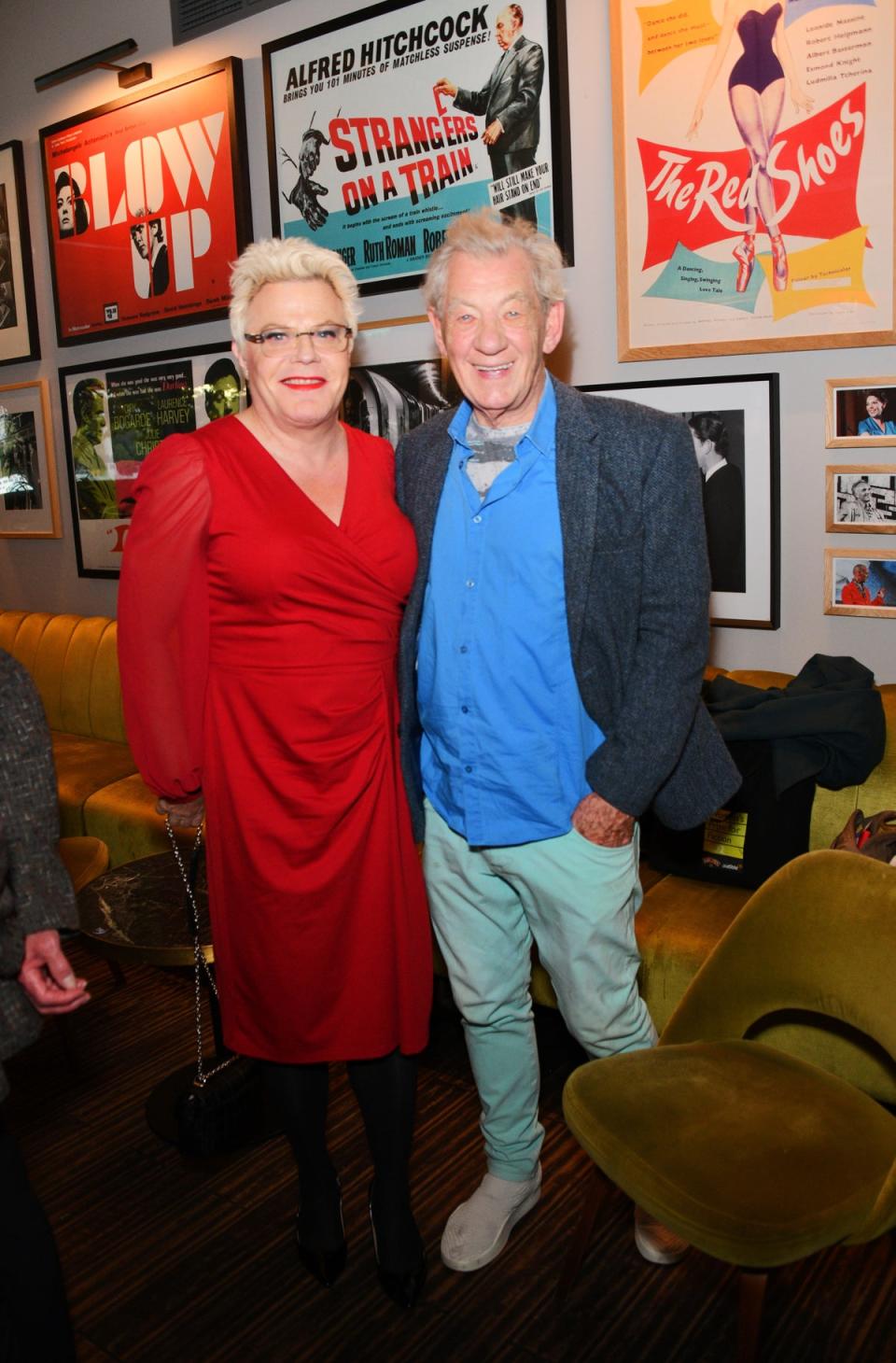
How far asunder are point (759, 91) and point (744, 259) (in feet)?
1.24

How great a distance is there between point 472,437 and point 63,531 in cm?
339

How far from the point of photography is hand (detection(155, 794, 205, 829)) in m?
1.93

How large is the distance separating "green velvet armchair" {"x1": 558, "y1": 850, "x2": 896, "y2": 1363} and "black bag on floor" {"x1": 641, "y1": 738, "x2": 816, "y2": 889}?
66 centimetres

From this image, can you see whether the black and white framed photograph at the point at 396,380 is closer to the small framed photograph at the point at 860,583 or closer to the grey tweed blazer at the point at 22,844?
the small framed photograph at the point at 860,583

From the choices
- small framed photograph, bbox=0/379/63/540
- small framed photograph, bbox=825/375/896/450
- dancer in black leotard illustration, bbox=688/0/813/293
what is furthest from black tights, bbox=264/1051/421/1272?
small framed photograph, bbox=0/379/63/540

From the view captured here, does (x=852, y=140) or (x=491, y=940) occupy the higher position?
(x=852, y=140)

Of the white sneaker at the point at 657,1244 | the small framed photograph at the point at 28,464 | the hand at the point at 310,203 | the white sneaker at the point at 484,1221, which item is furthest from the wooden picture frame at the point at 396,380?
the white sneaker at the point at 657,1244

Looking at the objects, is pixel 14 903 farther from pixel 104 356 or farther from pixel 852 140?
pixel 104 356

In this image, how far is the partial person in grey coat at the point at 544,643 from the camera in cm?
179

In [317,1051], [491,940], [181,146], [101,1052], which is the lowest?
[101,1052]

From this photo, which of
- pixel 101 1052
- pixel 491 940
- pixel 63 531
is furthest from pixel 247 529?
pixel 63 531

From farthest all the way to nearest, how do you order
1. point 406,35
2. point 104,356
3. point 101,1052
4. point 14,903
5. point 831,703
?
1. point 104,356
2. point 406,35
3. point 101,1052
4. point 831,703
5. point 14,903

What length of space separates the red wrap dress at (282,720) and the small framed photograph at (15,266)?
132 inches

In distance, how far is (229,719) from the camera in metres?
1.85
